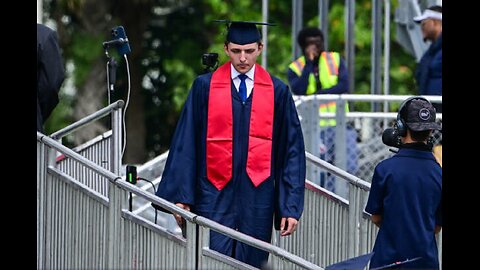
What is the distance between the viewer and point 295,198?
911 centimetres

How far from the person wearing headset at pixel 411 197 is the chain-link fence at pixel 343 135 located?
13.3ft

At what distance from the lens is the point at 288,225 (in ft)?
29.9

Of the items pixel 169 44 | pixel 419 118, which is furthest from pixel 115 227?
pixel 169 44

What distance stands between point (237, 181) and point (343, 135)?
4.27m

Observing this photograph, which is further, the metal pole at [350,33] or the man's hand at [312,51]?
the metal pole at [350,33]

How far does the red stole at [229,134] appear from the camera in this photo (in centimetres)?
911

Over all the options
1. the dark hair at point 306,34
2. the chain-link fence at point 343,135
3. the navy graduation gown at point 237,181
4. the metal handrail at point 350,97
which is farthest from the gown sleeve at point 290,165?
the dark hair at point 306,34

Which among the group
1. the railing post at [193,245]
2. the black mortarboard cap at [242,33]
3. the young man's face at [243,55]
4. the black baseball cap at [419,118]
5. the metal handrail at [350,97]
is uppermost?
the black mortarboard cap at [242,33]

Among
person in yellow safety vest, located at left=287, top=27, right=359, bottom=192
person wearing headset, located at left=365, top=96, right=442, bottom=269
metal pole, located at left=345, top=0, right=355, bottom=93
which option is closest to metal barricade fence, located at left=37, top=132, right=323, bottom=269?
person wearing headset, located at left=365, top=96, right=442, bottom=269

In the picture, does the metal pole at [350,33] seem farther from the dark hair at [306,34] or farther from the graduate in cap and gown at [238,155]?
the graduate in cap and gown at [238,155]

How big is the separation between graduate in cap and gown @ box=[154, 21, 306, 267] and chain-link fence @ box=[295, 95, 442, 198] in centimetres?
324

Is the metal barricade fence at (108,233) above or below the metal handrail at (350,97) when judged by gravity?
below
